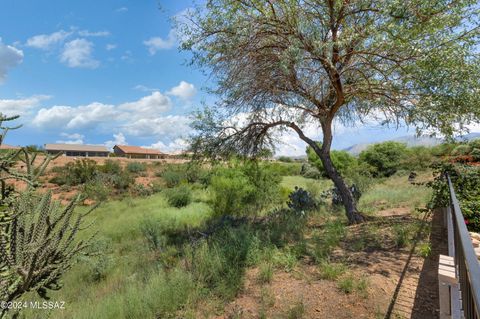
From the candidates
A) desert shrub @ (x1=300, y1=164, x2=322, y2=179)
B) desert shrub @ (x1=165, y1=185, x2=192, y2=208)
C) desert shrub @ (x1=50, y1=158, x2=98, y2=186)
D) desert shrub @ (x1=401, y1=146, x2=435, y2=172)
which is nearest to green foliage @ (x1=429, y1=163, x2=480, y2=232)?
desert shrub @ (x1=165, y1=185, x2=192, y2=208)

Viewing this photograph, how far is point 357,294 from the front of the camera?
4.35 metres

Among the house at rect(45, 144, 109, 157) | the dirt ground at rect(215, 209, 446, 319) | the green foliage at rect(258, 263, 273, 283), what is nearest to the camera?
the dirt ground at rect(215, 209, 446, 319)

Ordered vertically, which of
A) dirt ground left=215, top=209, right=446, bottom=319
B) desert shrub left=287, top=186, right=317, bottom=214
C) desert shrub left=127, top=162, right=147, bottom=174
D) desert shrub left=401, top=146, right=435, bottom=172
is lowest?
dirt ground left=215, top=209, right=446, bottom=319

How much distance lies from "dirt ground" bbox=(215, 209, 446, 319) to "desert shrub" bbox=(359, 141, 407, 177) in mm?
27751

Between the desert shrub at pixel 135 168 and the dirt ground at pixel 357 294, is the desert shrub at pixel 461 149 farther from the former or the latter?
the desert shrub at pixel 135 168

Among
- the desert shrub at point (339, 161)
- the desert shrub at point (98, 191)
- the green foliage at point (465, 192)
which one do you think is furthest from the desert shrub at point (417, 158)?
the desert shrub at point (98, 191)

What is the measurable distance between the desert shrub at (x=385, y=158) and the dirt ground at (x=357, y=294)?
27751mm

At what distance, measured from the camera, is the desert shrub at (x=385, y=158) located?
3103 centimetres

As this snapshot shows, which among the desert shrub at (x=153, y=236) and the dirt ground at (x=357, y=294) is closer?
the dirt ground at (x=357, y=294)

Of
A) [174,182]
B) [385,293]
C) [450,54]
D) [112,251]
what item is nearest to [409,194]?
[450,54]

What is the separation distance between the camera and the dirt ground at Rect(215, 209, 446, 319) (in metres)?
3.98

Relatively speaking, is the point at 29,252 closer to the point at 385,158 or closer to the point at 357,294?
the point at 357,294

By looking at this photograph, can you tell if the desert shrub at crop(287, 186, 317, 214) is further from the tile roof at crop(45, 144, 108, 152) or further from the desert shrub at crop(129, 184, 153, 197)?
the tile roof at crop(45, 144, 108, 152)

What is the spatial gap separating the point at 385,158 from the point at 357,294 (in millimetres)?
30886
